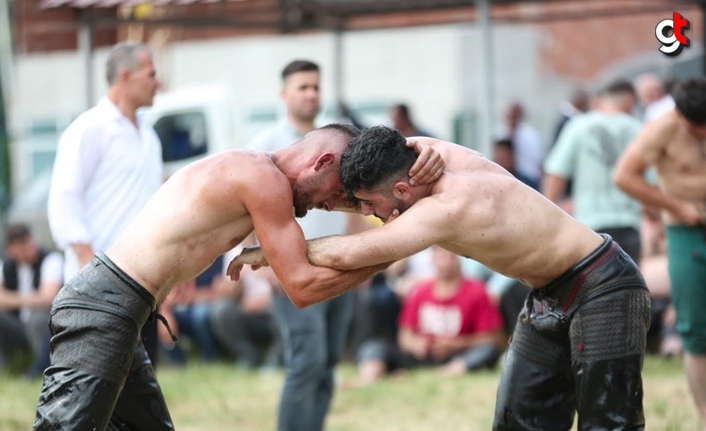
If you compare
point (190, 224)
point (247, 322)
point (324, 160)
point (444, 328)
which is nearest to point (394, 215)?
point (324, 160)

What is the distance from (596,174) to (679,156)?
1.90m

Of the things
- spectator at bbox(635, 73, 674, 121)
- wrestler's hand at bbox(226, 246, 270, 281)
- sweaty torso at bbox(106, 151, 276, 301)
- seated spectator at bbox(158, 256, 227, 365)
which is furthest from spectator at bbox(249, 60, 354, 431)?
spectator at bbox(635, 73, 674, 121)

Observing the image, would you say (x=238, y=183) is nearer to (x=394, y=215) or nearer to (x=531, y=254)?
(x=394, y=215)

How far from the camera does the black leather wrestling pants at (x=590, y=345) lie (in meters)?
4.78

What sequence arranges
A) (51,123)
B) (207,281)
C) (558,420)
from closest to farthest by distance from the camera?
(558,420)
(207,281)
(51,123)

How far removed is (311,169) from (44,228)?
9.30m

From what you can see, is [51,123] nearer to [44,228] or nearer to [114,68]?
[44,228]

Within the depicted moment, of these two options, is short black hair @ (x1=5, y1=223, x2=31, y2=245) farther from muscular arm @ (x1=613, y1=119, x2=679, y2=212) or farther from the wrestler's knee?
the wrestler's knee

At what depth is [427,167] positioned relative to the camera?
15.1ft

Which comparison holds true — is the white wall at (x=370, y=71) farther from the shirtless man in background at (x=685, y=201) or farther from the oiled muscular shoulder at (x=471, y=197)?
the oiled muscular shoulder at (x=471, y=197)

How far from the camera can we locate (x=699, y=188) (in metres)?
6.72

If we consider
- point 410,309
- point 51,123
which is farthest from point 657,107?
point 51,123

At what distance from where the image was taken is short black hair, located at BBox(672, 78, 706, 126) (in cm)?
641

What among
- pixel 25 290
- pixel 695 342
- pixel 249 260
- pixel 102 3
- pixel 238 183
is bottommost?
pixel 25 290
